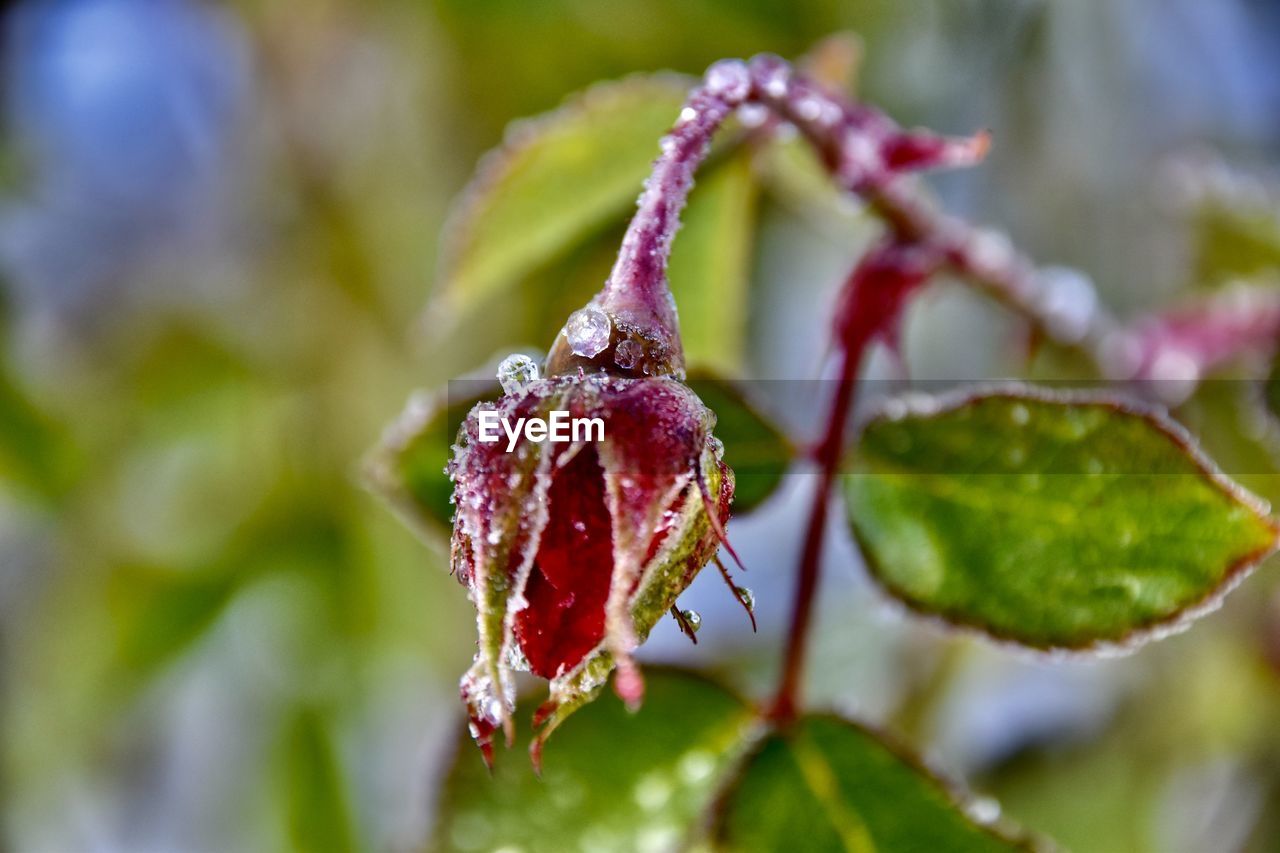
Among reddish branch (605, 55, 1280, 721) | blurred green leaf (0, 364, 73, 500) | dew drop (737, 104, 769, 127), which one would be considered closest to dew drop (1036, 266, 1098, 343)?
reddish branch (605, 55, 1280, 721)

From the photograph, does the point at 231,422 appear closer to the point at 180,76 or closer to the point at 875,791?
the point at 180,76

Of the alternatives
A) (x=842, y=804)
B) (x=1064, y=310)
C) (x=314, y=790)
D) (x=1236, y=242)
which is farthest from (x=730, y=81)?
(x=314, y=790)

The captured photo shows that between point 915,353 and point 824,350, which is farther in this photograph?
point 915,353

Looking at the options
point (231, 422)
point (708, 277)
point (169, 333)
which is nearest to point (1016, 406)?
point (708, 277)

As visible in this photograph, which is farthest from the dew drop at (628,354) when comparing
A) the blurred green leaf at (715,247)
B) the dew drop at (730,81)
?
the blurred green leaf at (715,247)

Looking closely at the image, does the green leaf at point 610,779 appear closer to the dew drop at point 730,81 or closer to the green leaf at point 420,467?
the green leaf at point 420,467
